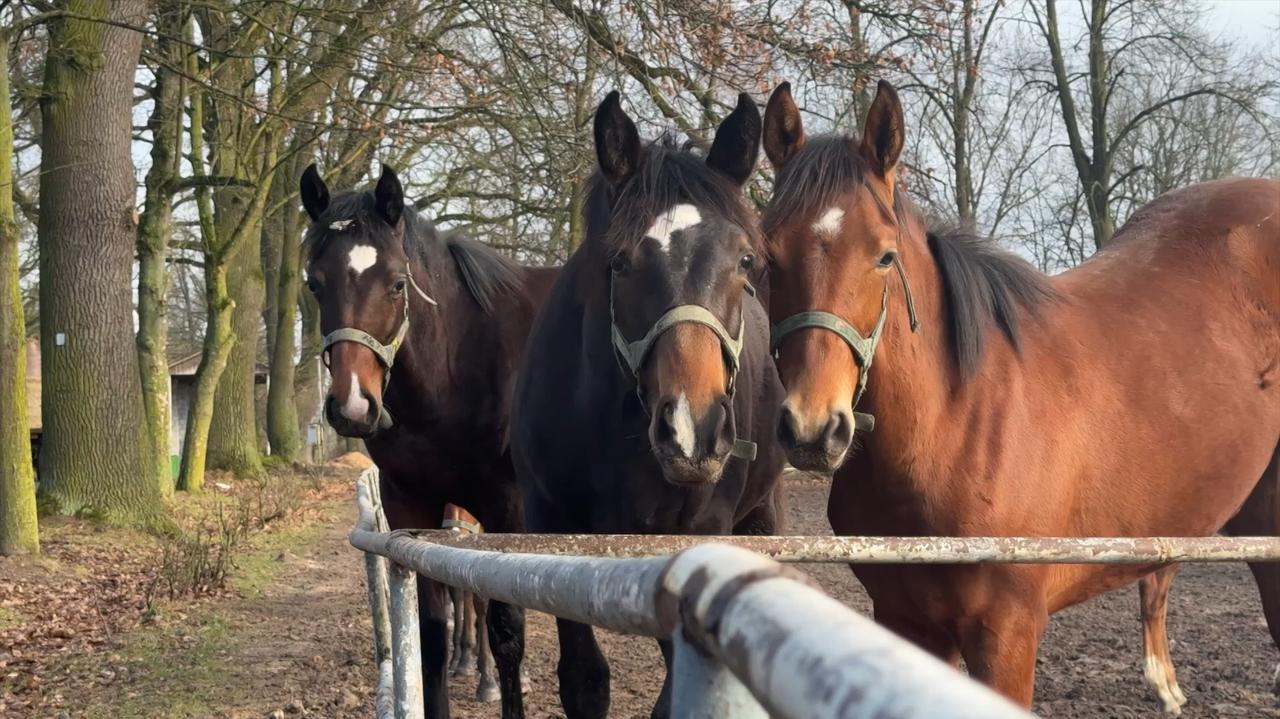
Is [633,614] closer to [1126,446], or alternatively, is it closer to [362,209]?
[1126,446]

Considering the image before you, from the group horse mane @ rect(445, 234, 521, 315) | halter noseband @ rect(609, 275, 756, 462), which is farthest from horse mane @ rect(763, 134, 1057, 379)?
horse mane @ rect(445, 234, 521, 315)

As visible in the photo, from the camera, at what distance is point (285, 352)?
21328mm

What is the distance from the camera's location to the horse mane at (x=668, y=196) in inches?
138

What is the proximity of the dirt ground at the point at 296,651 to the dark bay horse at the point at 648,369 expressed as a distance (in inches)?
76.4

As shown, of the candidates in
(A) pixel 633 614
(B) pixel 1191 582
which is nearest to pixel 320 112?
(B) pixel 1191 582

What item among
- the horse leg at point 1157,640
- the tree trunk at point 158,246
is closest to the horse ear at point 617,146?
the horse leg at point 1157,640

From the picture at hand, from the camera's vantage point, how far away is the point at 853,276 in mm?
3191

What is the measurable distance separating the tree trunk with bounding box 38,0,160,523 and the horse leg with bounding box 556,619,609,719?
7533 mm

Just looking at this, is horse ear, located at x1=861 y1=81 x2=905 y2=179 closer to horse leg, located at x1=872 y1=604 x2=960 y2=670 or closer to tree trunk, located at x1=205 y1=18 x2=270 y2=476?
horse leg, located at x1=872 y1=604 x2=960 y2=670

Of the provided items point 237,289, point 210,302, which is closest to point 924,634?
point 210,302

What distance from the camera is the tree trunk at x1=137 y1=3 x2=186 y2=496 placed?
1385 centimetres

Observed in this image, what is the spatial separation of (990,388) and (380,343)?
9.27 ft

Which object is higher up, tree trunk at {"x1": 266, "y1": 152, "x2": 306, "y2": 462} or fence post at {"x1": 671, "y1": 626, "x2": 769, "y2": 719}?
tree trunk at {"x1": 266, "y1": 152, "x2": 306, "y2": 462}

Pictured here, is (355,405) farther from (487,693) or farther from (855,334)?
(855,334)
